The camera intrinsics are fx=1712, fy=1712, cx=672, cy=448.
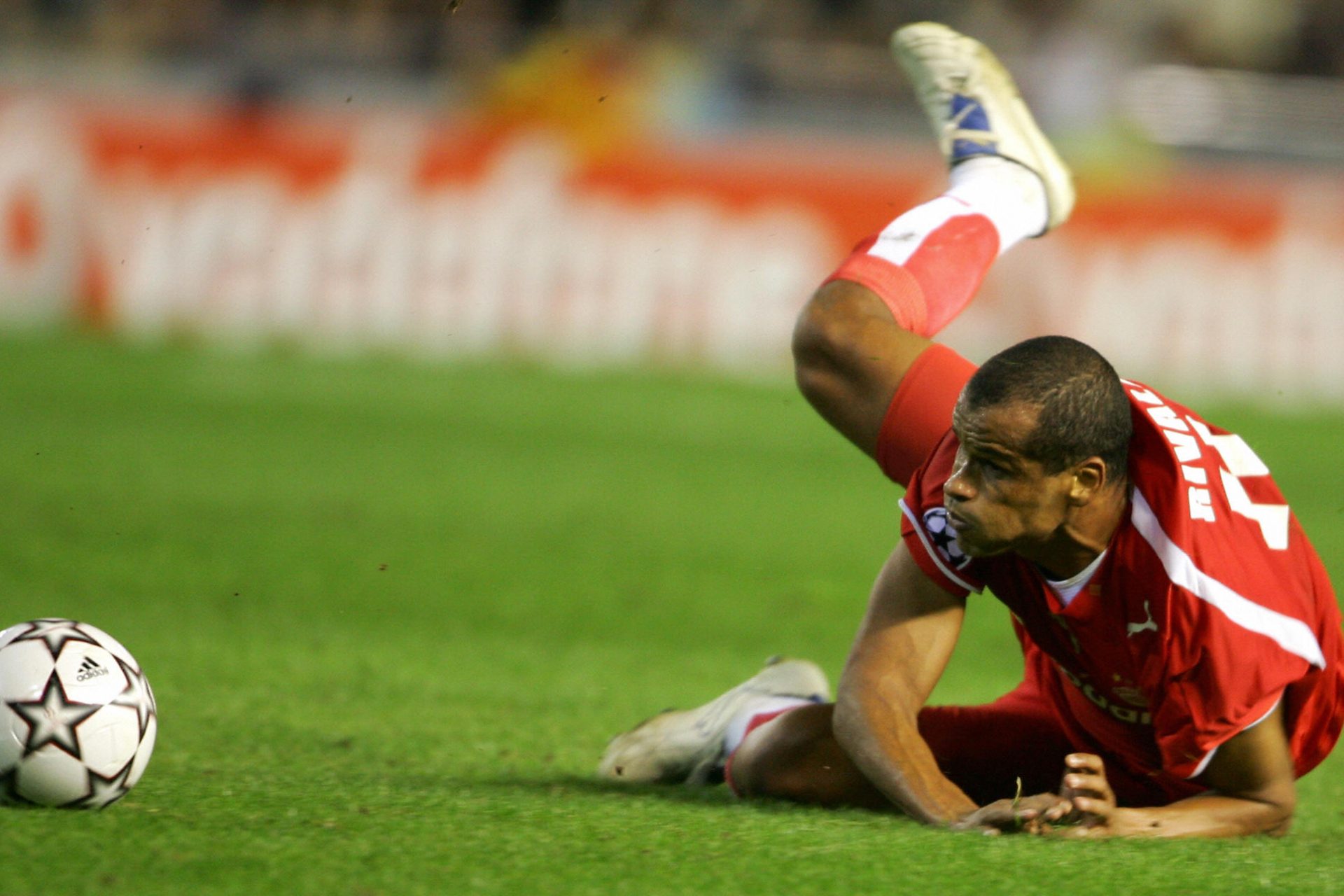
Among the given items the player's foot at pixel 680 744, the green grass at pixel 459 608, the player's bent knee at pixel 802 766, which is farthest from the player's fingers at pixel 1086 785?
the player's foot at pixel 680 744

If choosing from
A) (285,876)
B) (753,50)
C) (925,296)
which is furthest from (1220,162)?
(285,876)

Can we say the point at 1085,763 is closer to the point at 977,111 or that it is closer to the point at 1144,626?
the point at 1144,626

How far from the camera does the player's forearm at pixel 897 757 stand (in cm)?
345

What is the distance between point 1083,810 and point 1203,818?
275mm

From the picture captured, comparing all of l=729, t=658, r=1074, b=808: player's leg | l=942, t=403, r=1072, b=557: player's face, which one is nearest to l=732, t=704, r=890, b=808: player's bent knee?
l=729, t=658, r=1074, b=808: player's leg

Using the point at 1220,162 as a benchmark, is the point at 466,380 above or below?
below

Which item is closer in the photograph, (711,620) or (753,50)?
(711,620)

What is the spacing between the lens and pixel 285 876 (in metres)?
2.80

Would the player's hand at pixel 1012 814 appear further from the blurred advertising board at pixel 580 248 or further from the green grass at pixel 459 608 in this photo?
the blurred advertising board at pixel 580 248

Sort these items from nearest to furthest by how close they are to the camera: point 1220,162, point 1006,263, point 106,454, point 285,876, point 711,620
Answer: point 285,876
point 711,620
point 106,454
point 1006,263
point 1220,162

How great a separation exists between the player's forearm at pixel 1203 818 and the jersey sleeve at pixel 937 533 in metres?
0.54

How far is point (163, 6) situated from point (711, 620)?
11.9m

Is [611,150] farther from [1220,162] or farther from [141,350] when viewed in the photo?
[1220,162]

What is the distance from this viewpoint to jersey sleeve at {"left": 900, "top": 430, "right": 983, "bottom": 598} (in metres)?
3.43
